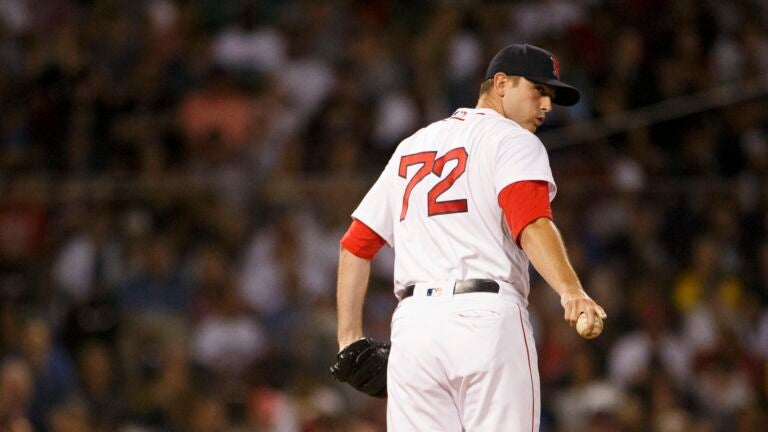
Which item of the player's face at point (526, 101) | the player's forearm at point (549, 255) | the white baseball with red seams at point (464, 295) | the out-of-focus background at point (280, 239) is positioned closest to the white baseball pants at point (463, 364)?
the white baseball with red seams at point (464, 295)

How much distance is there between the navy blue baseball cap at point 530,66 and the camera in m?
4.62

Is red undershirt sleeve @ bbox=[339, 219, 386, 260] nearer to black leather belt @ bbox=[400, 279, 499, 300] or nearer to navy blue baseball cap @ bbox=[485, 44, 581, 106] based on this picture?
black leather belt @ bbox=[400, 279, 499, 300]

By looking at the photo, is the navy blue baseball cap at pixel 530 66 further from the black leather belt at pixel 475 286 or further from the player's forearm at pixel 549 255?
the black leather belt at pixel 475 286

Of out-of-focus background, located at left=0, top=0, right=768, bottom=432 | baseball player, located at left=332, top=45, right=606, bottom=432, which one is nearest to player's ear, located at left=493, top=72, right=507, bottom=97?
baseball player, located at left=332, top=45, right=606, bottom=432

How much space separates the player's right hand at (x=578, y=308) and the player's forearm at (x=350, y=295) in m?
1.11

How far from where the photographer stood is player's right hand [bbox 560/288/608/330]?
394 cm

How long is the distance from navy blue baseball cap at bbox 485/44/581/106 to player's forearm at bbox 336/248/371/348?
2.97 feet

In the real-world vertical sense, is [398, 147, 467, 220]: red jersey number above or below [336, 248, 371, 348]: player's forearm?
above

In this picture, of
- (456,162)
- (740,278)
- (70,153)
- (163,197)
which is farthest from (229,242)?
(456,162)

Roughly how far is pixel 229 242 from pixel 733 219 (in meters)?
3.73

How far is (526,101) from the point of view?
4695 mm

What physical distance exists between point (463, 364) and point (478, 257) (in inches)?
15.0

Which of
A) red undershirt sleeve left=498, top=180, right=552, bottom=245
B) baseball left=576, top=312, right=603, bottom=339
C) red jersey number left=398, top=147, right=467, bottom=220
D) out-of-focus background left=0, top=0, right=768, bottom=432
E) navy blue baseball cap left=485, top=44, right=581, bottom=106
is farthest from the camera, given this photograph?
out-of-focus background left=0, top=0, right=768, bottom=432

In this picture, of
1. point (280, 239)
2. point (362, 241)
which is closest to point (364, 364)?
point (362, 241)
